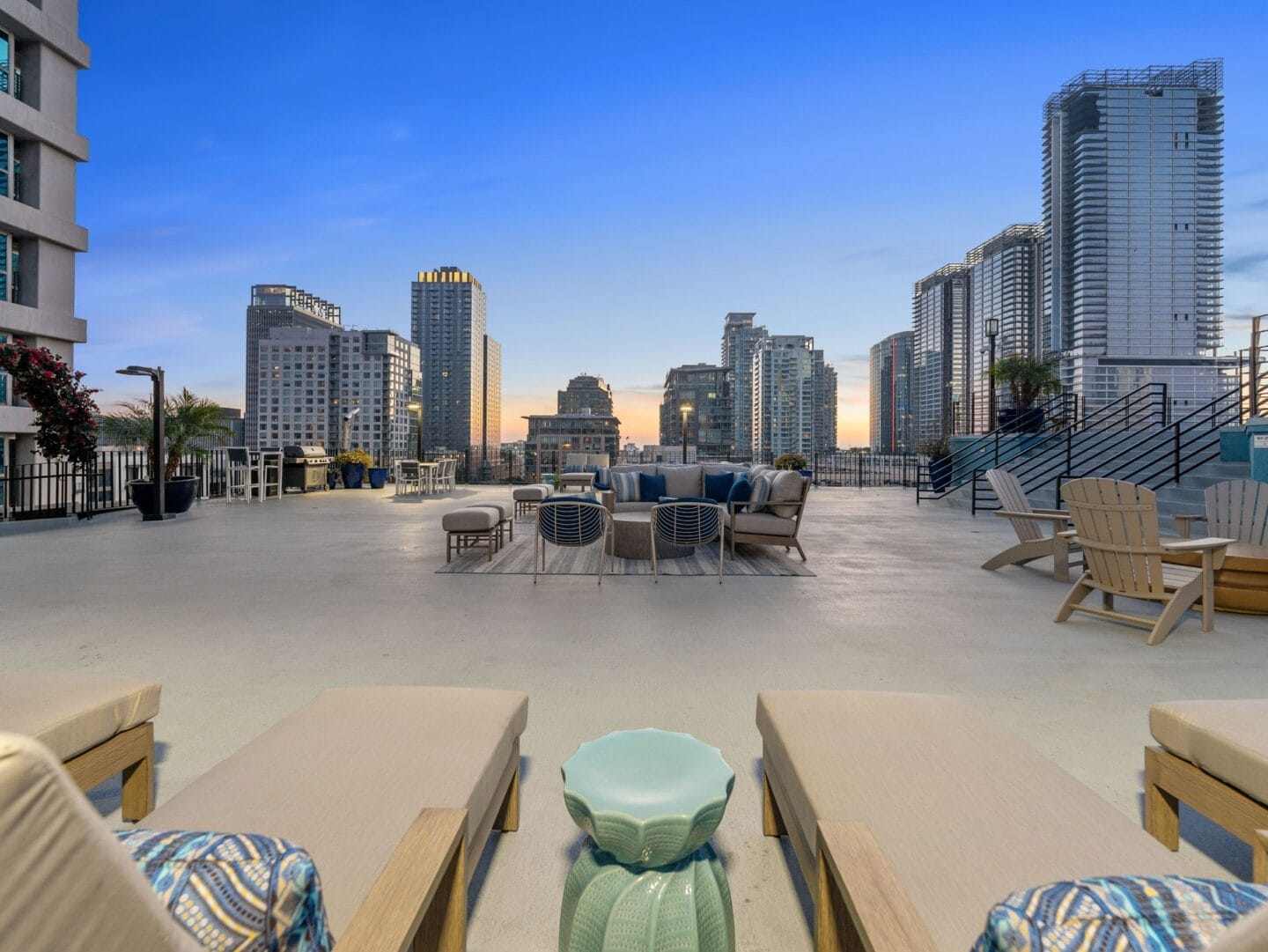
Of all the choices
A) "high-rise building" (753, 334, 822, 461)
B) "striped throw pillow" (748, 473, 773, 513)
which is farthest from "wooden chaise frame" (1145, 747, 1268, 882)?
"high-rise building" (753, 334, 822, 461)

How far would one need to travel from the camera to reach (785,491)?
21.1 ft

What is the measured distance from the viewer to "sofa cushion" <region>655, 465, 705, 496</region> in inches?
317

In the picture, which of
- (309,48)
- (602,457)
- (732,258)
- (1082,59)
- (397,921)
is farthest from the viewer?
(732,258)

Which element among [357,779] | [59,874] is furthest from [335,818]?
[59,874]

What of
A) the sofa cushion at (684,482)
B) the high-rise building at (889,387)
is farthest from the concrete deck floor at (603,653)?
the high-rise building at (889,387)

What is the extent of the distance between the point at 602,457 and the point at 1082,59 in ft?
86.8

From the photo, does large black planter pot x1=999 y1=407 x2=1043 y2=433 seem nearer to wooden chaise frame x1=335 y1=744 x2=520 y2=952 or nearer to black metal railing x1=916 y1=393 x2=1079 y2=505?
black metal railing x1=916 y1=393 x2=1079 y2=505

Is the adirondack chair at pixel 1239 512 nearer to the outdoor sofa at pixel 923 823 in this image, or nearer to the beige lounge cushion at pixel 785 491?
the beige lounge cushion at pixel 785 491

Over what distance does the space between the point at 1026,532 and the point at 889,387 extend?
4976 centimetres

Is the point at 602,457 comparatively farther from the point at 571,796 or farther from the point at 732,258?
the point at 732,258

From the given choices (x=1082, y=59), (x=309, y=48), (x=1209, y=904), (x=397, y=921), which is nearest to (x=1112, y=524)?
(x=1209, y=904)

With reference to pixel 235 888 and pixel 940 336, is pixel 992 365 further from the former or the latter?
pixel 940 336

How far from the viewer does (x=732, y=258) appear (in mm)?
30219

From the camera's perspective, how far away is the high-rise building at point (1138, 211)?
27609mm
